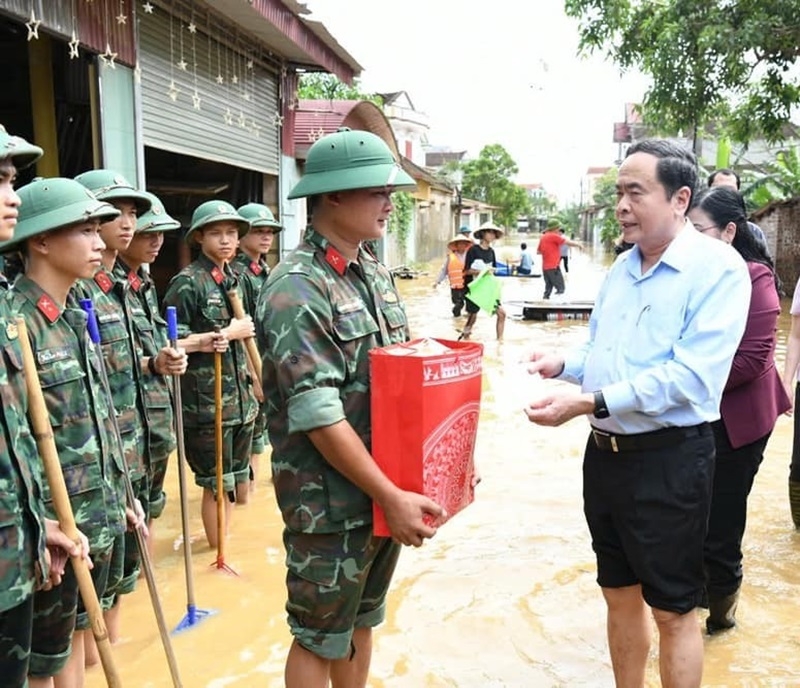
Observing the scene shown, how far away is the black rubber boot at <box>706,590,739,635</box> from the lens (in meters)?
3.34

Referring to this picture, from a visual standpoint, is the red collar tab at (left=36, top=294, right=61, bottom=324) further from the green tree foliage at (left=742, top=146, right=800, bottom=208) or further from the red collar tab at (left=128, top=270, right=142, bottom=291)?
the green tree foliage at (left=742, top=146, right=800, bottom=208)

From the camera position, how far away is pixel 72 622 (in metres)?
2.33

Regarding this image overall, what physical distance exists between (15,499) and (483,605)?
2.41 m

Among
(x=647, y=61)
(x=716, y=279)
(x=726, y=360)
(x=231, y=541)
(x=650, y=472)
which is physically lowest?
(x=231, y=541)

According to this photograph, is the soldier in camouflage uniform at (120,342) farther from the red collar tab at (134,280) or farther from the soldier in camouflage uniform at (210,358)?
the soldier in camouflage uniform at (210,358)

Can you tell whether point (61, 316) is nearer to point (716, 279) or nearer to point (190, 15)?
point (716, 279)

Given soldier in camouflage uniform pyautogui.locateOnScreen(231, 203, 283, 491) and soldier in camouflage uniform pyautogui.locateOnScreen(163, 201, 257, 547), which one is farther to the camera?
soldier in camouflage uniform pyautogui.locateOnScreen(231, 203, 283, 491)

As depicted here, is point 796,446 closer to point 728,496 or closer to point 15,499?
point 728,496

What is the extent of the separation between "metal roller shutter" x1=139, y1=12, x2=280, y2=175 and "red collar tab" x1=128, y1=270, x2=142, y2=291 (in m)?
2.99

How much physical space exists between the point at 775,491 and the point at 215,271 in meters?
3.90

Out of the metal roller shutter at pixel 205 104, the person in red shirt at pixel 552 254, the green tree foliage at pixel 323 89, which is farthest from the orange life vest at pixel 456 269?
the green tree foliage at pixel 323 89

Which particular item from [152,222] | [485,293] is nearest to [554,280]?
[485,293]

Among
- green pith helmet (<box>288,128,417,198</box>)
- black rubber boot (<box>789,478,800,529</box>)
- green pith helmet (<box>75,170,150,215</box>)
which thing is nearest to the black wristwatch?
green pith helmet (<box>288,128,417,198</box>)

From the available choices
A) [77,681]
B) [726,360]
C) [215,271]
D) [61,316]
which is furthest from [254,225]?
[726,360]
